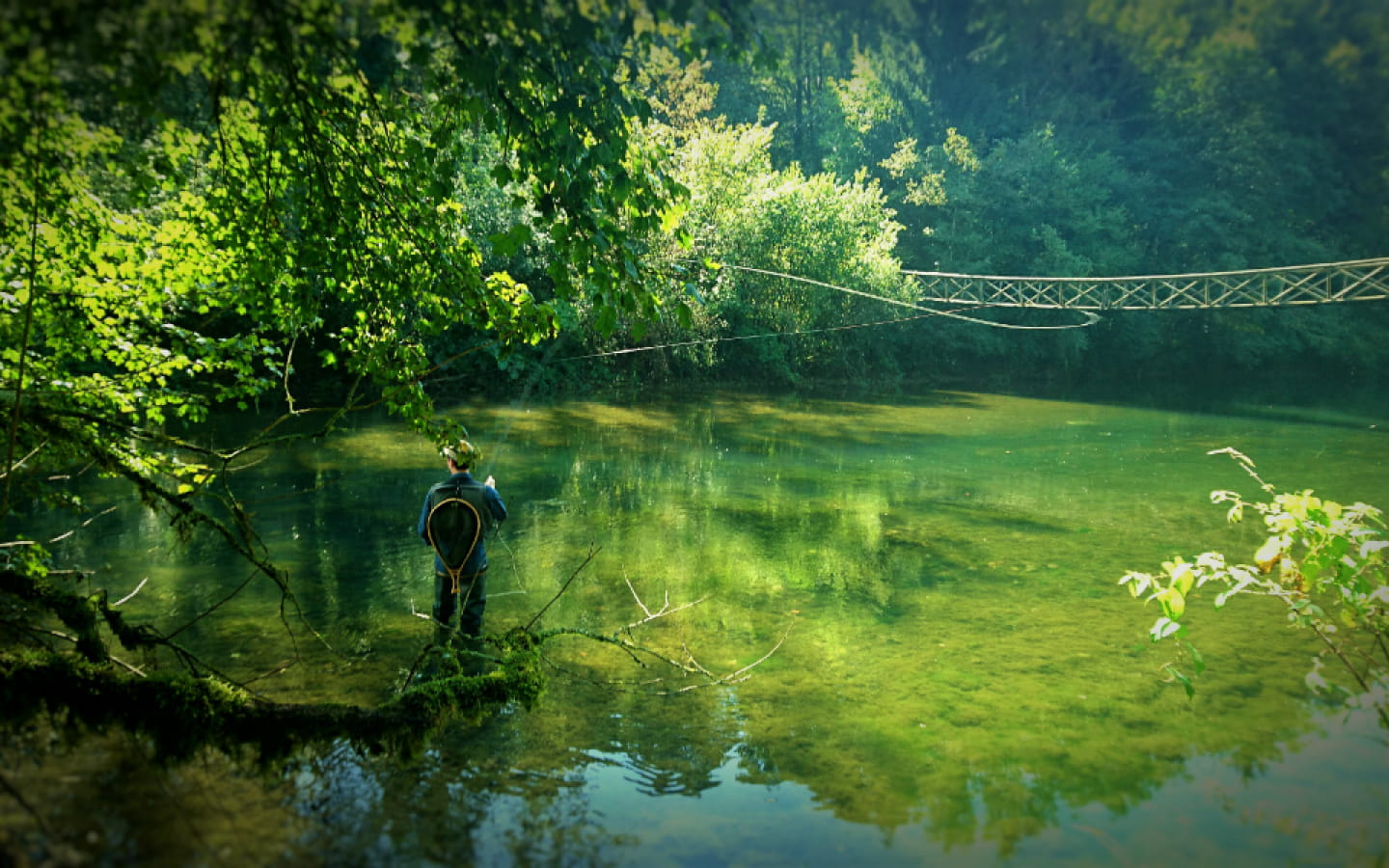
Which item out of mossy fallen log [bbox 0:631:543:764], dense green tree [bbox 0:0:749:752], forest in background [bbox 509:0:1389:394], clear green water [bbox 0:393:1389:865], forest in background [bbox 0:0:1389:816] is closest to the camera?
dense green tree [bbox 0:0:749:752]

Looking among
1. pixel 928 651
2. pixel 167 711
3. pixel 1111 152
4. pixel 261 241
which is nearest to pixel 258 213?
pixel 261 241

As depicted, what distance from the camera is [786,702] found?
661cm

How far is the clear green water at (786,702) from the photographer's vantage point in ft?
15.0

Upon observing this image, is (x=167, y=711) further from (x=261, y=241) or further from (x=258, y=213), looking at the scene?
(x=258, y=213)

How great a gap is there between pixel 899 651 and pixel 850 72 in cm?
4634

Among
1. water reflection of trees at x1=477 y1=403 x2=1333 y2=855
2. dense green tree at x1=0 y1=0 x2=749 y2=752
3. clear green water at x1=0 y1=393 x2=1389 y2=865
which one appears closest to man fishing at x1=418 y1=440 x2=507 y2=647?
clear green water at x1=0 y1=393 x2=1389 y2=865

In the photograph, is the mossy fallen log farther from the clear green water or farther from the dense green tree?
the clear green water

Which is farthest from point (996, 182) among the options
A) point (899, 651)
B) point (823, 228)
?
point (899, 651)

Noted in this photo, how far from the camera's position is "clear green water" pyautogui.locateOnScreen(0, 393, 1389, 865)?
4574 millimetres

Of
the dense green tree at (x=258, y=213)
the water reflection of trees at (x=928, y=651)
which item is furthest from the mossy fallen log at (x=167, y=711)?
the water reflection of trees at (x=928, y=651)

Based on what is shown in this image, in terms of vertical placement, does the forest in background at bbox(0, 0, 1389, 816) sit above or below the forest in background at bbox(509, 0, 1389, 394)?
below

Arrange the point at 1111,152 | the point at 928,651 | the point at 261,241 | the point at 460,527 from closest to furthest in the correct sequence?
the point at 261,241 < the point at 460,527 < the point at 928,651 < the point at 1111,152

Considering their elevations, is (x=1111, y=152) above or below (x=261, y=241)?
above

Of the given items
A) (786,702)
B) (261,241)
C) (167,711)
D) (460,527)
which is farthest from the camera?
(460,527)
